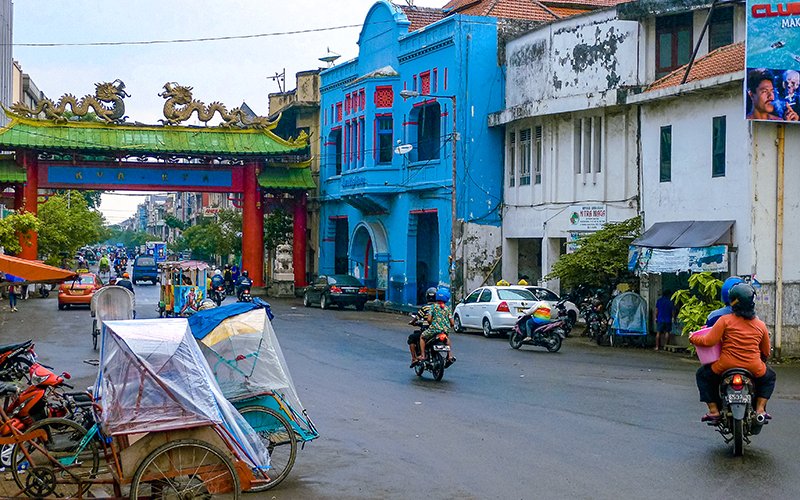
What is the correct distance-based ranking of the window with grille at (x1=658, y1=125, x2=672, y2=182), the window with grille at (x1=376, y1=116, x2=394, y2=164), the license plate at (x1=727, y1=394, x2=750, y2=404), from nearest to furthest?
1. the license plate at (x1=727, y1=394, x2=750, y2=404)
2. the window with grille at (x1=658, y1=125, x2=672, y2=182)
3. the window with grille at (x1=376, y1=116, x2=394, y2=164)

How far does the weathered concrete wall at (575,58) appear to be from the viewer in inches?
1254

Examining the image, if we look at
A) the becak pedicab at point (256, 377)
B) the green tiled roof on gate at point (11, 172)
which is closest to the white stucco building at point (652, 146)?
the becak pedicab at point (256, 377)

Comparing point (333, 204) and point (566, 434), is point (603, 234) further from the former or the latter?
point (333, 204)

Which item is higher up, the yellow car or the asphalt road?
the yellow car

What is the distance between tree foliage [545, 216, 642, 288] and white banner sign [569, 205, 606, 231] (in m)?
2.06

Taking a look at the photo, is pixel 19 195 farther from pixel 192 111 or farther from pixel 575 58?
pixel 575 58

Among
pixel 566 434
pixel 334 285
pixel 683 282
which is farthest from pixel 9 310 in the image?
pixel 566 434

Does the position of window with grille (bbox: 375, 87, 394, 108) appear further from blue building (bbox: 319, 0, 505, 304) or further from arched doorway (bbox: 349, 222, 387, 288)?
arched doorway (bbox: 349, 222, 387, 288)

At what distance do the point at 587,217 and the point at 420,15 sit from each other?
1877 cm

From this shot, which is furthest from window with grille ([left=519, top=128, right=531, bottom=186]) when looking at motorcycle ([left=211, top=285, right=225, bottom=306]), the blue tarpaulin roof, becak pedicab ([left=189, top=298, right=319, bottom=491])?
becak pedicab ([left=189, top=298, right=319, bottom=491])

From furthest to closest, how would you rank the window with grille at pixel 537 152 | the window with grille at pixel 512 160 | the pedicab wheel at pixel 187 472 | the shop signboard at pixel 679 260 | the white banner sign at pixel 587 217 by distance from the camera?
the window with grille at pixel 512 160, the window with grille at pixel 537 152, the white banner sign at pixel 587 217, the shop signboard at pixel 679 260, the pedicab wheel at pixel 187 472

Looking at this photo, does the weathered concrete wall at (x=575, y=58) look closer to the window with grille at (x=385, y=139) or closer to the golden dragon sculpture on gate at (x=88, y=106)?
the window with grille at (x=385, y=139)

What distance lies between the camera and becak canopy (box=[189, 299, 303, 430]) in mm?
10141

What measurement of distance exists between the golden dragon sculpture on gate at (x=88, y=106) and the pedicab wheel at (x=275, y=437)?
4285 centimetres
